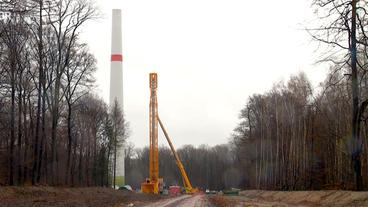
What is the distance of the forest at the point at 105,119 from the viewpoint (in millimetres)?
23500

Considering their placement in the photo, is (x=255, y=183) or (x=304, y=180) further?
(x=255, y=183)

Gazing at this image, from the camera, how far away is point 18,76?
3859 cm

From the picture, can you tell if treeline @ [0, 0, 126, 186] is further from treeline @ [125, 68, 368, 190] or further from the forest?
treeline @ [125, 68, 368, 190]

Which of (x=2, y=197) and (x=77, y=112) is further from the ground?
(x=77, y=112)

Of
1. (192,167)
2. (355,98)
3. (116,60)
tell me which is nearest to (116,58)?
(116,60)

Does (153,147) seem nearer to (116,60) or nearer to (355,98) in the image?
(116,60)

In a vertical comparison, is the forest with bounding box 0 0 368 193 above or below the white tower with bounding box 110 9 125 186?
below

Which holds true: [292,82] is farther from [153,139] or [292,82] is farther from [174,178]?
[174,178]

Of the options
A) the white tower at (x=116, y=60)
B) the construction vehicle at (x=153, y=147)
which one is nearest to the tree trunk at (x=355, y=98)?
the construction vehicle at (x=153, y=147)

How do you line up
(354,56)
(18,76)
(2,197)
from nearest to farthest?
(354,56), (2,197), (18,76)

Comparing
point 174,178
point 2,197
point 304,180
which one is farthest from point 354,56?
point 174,178

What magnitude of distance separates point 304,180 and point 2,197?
3602cm

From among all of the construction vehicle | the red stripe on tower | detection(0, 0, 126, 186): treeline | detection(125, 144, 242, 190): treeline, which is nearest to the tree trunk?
detection(0, 0, 126, 186): treeline

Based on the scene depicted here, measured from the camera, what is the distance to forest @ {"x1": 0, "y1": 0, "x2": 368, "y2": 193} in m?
23.5
